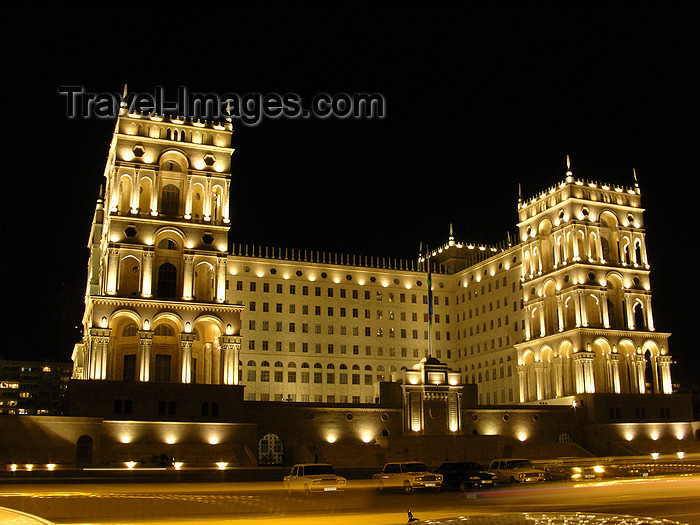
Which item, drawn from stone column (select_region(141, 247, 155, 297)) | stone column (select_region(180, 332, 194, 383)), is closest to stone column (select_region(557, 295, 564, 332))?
stone column (select_region(180, 332, 194, 383))

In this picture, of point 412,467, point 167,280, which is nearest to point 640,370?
point 167,280

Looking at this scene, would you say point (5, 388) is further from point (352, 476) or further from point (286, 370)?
point (352, 476)

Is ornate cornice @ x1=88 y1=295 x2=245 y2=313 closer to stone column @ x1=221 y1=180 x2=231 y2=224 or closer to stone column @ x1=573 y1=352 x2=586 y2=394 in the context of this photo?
stone column @ x1=221 y1=180 x2=231 y2=224

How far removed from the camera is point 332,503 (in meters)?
26.6

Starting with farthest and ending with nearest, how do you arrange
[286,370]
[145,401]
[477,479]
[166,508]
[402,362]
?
1. [402,362]
2. [286,370]
3. [145,401]
4. [477,479]
5. [166,508]

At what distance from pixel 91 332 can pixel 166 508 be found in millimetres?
35174

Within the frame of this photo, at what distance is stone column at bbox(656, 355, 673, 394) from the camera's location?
247 ft

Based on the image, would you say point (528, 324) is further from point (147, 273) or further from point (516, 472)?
point (516, 472)

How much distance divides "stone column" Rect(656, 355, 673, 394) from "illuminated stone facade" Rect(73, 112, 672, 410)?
139 millimetres

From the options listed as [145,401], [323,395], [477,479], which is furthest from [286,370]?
[477,479]

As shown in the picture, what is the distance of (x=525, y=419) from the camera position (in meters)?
69.7

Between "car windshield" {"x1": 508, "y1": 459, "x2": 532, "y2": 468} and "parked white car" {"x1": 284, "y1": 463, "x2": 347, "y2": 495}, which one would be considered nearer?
"parked white car" {"x1": 284, "y1": 463, "x2": 347, "y2": 495}

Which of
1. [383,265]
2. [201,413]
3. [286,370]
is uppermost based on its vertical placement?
[383,265]

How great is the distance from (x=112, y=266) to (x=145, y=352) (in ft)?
24.6
